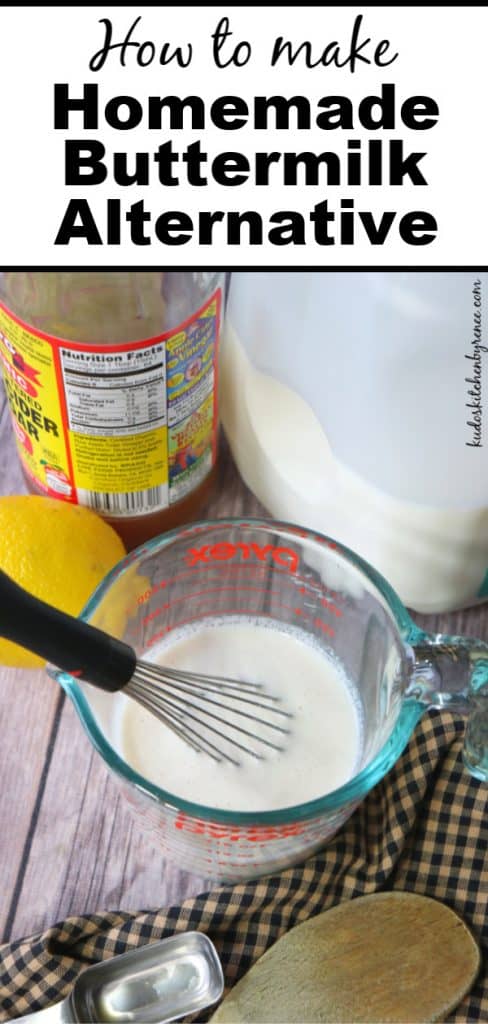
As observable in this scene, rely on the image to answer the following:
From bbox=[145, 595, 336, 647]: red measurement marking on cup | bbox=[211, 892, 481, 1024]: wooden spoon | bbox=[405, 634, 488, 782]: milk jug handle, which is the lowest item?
bbox=[211, 892, 481, 1024]: wooden spoon

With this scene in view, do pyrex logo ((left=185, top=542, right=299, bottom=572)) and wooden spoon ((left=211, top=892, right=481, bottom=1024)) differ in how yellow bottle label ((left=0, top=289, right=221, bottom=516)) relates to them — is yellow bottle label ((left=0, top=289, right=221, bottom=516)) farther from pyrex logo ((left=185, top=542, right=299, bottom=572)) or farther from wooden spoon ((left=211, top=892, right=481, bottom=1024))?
wooden spoon ((left=211, top=892, right=481, bottom=1024))

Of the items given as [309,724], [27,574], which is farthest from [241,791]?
[27,574]

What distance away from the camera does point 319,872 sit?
0.63 metres

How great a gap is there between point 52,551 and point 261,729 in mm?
142

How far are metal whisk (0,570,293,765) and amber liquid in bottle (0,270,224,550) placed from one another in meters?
0.18

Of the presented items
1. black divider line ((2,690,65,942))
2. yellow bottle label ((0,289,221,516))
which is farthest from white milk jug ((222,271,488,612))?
black divider line ((2,690,65,942))

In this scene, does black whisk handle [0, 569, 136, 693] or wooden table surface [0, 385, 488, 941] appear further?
wooden table surface [0, 385, 488, 941]

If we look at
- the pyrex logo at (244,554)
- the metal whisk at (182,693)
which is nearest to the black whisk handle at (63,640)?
Result: the metal whisk at (182,693)

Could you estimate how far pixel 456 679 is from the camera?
560 mm

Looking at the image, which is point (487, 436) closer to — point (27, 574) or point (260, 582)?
point (260, 582)

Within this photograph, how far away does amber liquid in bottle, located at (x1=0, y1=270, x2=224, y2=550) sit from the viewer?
0.65 metres

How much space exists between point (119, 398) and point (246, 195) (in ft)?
0.42

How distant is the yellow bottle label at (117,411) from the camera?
63 cm

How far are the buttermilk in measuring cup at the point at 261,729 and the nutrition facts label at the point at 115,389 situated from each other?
11 cm
